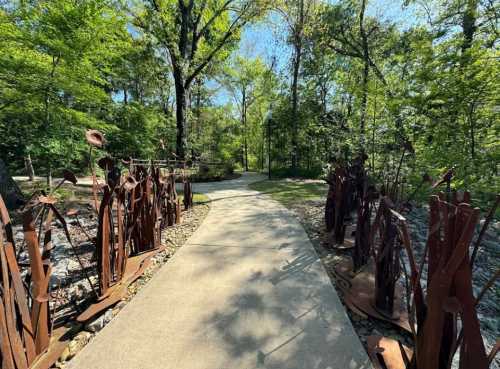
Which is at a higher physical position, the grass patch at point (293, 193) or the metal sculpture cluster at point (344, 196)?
the metal sculpture cluster at point (344, 196)

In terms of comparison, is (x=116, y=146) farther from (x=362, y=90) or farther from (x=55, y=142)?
(x=362, y=90)

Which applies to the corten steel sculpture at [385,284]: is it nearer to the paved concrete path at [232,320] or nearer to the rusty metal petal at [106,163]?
the paved concrete path at [232,320]

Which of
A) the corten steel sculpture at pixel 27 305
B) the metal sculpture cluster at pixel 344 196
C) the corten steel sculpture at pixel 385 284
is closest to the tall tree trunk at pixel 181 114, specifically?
the metal sculpture cluster at pixel 344 196

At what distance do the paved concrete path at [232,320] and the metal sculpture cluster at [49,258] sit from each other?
0.24 meters

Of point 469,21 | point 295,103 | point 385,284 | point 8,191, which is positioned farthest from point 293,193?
point 295,103

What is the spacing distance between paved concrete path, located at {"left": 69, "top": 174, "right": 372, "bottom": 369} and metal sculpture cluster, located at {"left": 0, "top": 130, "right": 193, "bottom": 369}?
0.80ft

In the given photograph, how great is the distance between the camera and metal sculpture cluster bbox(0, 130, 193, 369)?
1.11m

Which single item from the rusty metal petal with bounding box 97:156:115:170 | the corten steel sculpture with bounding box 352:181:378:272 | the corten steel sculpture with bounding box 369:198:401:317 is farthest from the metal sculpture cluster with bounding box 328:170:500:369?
the rusty metal petal with bounding box 97:156:115:170

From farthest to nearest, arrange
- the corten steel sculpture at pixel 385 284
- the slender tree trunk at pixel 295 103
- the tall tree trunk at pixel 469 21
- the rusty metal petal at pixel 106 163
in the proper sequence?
the slender tree trunk at pixel 295 103, the tall tree trunk at pixel 469 21, the rusty metal petal at pixel 106 163, the corten steel sculpture at pixel 385 284

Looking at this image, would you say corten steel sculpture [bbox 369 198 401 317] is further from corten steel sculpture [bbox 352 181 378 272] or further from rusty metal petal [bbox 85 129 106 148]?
rusty metal petal [bbox 85 129 106 148]

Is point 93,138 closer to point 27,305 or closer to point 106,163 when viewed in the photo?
point 106,163

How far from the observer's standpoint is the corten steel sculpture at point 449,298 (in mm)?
884

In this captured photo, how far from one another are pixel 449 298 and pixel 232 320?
1315 mm

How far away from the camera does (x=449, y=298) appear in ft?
3.07
